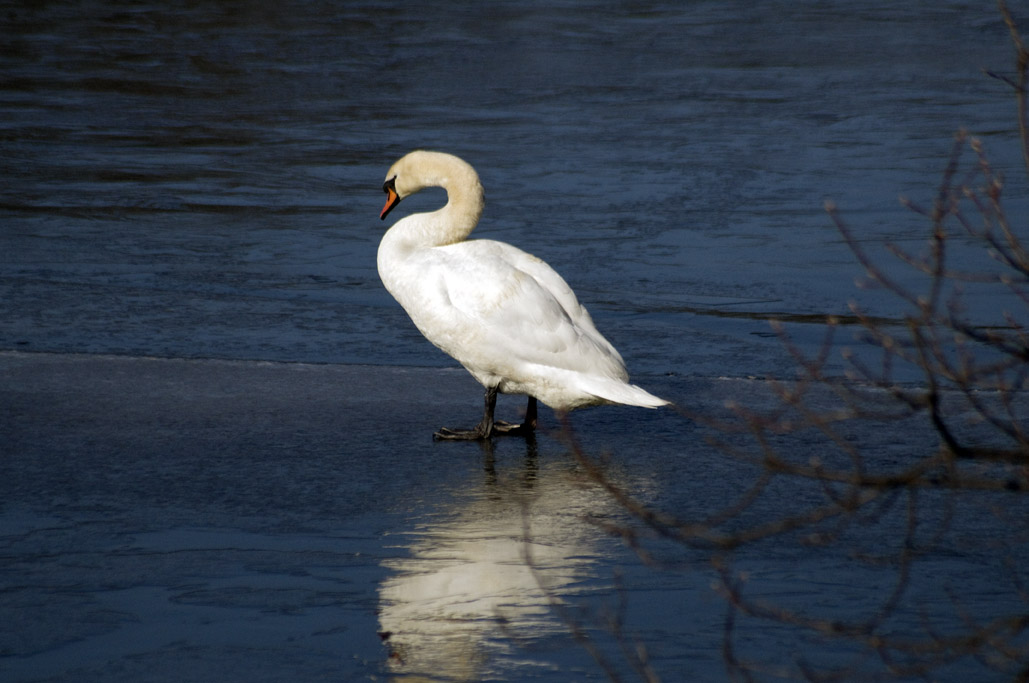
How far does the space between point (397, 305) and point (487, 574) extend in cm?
424

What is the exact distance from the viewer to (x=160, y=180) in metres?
11.9

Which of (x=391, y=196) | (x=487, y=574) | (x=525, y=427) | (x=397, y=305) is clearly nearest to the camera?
(x=487, y=574)

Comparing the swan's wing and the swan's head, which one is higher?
the swan's head

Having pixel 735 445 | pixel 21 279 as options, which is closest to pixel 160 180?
pixel 21 279

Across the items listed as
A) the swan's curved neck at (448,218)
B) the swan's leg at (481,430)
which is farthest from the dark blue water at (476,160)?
the swan's leg at (481,430)

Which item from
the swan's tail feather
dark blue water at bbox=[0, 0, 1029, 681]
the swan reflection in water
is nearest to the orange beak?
dark blue water at bbox=[0, 0, 1029, 681]

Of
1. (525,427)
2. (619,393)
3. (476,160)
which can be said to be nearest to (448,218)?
(525,427)

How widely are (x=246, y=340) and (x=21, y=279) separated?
2051mm

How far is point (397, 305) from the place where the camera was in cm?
Result: 840

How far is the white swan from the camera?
19.1ft

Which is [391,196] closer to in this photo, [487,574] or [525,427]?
[525,427]

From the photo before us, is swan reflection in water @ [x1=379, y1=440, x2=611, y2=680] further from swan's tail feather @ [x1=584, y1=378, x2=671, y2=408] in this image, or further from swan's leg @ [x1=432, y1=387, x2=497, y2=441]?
swan's leg @ [x1=432, y1=387, x2=497, y2=441]

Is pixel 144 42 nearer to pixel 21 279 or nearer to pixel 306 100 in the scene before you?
pixel 306 100

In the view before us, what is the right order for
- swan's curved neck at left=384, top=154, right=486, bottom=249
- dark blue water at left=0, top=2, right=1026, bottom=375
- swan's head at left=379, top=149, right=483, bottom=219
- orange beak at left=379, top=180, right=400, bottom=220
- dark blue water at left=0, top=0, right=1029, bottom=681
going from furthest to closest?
dark blue water at left=0, top=2, right=1026, bottom=375, orange beak at left=379, top=180, right=400, bottom=220, swan's head at left=379, top=149, right=483, bottom=219, swan's curved neck at left=384, top=154, right=486, bottom=249, dark blue water at left=0, top=0, right=1029, bottom=681
